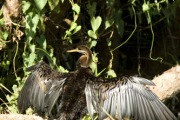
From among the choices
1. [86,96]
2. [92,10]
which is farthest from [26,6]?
[86,96]

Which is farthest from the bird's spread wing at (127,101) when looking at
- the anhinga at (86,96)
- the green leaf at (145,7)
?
the green leaf at (145,7)

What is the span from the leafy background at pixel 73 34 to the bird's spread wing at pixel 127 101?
810 mm

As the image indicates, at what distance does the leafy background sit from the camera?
5.41 meters

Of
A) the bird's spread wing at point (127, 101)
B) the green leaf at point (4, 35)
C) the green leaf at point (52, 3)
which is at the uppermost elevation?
the green leaf at point (52, 3)

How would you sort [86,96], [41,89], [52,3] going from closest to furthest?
[86,96] → [41,89] → [52,3]

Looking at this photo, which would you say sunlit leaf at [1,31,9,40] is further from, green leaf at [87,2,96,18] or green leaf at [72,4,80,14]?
green leaf at [87,2,96,18]

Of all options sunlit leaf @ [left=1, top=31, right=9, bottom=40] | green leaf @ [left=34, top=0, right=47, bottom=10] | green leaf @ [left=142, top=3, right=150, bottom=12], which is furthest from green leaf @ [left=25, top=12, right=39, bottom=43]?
green leaf @ [left=142, top=3, right=150, bottom=12]

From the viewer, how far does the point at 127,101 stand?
466 cm

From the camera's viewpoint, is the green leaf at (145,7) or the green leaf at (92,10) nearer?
the green leaf at (145,7)

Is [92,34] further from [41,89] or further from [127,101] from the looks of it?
[127,101]

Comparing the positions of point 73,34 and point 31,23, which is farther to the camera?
point 73,34

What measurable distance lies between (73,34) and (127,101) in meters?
1.31

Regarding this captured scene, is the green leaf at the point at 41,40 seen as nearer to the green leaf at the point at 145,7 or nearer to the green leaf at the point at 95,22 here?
the green leaf at the point at 95,22

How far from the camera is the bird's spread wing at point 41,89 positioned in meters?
4.94
